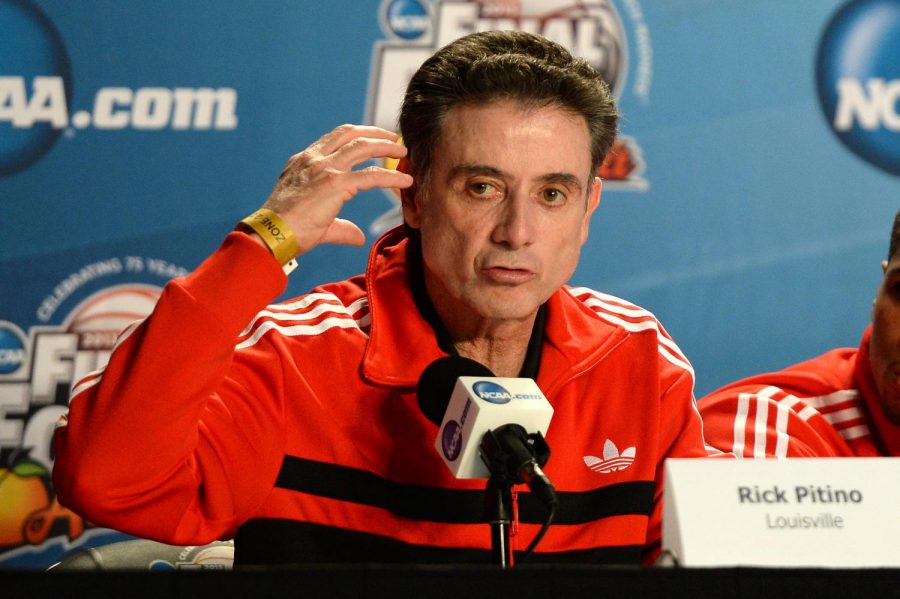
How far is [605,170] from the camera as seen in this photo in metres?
2.83

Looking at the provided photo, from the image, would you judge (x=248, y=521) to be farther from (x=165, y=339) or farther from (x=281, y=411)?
(x=165, y=339)

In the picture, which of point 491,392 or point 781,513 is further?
point 491,392

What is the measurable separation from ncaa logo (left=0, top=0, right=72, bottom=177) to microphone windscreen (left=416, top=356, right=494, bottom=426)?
1.70 meters

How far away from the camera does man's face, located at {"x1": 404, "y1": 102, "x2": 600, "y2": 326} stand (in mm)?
1738

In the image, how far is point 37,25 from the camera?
2.79 m

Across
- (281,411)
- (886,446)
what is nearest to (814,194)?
(886,446)

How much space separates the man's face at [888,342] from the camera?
2.13 m

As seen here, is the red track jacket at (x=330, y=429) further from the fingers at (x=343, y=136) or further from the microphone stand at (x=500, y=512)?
the microphone stand at (x=500, y=512)

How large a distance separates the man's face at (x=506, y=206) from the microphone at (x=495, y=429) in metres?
0.41

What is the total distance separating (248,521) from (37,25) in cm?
162

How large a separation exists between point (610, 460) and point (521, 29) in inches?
54.3

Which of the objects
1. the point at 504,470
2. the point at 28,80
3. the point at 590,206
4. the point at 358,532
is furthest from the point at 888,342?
the point at 28,80

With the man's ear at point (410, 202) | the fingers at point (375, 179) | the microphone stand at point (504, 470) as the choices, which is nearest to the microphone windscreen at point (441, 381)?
the microphone stand at point (504, 470)

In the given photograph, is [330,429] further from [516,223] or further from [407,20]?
[407,20]
